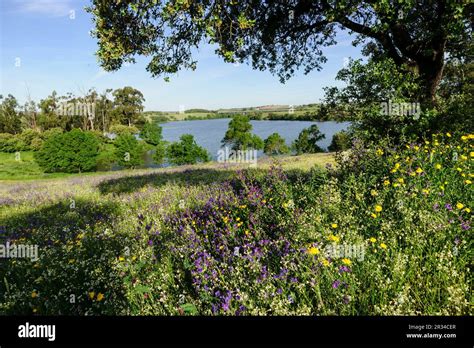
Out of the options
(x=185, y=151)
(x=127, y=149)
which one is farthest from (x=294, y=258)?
(x=185, y=151)

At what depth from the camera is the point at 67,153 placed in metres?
55.1

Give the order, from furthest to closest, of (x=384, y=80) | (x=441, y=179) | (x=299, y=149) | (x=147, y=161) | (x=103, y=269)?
(x=299, y=149) < (x=147, y=161) < (x=384, y=80) < (x=441, y=179) < (x=103, y=269)

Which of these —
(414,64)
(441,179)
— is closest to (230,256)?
(441,179)

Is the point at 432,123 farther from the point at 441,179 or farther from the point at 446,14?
the point at 441,179

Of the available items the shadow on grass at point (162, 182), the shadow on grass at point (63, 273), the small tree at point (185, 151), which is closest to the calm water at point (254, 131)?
the small tree at point (185, 151)

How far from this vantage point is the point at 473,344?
234cm

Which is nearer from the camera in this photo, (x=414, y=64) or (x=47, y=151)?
(x=414, y=64)

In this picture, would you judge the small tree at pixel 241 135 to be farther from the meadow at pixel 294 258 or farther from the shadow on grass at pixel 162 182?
the meadow at pixel 294 258

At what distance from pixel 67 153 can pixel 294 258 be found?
60.5 m

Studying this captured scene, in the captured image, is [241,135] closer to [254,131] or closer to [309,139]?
[254,131]

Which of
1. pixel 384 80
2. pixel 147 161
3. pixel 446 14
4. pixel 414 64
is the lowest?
pixel 147 161

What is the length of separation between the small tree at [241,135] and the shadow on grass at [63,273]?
3251 inches

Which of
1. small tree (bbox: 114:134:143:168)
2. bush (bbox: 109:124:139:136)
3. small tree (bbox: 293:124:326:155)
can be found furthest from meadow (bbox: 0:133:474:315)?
small tree (bbox: 293:124:326:155)

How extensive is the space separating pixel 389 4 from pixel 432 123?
9.74ft
